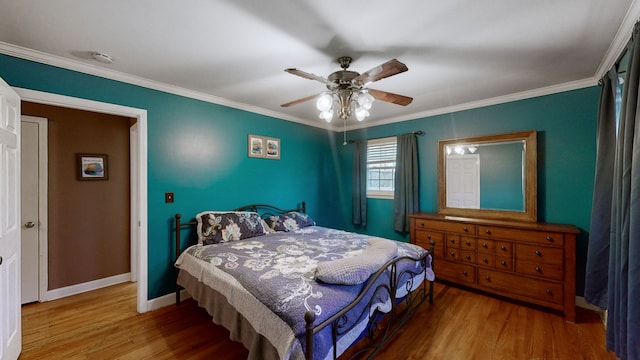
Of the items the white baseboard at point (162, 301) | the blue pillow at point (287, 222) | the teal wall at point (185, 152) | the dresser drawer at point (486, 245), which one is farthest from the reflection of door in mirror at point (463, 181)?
the white baseboard at point (162, 301)

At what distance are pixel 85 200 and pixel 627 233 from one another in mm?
5205

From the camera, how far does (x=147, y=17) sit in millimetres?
1702

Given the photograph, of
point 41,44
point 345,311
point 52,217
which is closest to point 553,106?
point 345,311

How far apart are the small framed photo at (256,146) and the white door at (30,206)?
2.33 m

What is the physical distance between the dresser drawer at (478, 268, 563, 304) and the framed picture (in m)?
4.99

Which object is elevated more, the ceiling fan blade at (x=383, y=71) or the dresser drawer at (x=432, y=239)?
the ceiling fan blade at (x=383, y=71)

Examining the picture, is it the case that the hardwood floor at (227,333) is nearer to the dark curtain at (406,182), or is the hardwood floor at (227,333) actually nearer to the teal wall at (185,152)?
the teal wall at (185,152)

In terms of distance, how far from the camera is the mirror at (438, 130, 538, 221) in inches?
122

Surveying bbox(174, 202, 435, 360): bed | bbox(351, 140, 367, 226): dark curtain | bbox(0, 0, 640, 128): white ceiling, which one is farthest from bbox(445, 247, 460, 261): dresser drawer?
bbox(0, 0, 640, 128): white ceiling

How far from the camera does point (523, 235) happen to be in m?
2.78

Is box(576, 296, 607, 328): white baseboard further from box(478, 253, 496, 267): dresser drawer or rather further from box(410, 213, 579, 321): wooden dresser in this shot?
box(478, 253, 496, 267): dresser drawer

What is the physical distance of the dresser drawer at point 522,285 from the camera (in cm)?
261

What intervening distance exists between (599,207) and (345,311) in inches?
101

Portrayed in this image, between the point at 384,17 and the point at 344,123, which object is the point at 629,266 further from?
the point at 344,123
